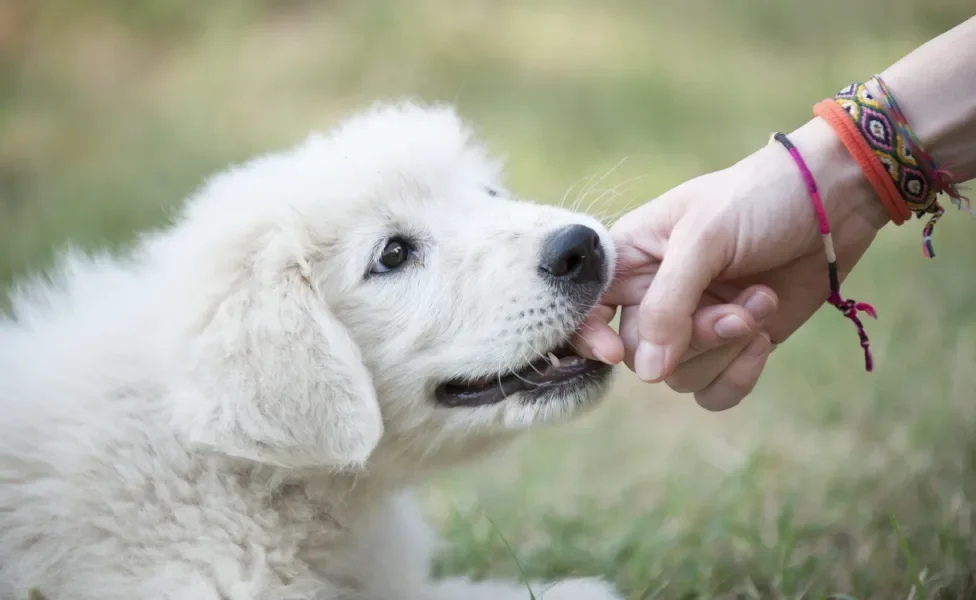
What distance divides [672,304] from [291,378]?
95cm

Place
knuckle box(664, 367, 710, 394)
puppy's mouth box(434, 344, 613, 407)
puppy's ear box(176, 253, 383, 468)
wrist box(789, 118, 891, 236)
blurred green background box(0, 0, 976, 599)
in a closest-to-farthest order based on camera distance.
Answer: puppy's ear box(176, 253, 383, 468) → puppy's mouth box(434, 344, 613, 407) → wrist box(789, 118, 891, 236) → knuckle box(664, 367, 710, 394) → blurred green background box(0, 0, 976, 599)

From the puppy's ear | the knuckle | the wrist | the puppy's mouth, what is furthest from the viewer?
the knuckle

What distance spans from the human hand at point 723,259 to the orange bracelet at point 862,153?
0.10ft

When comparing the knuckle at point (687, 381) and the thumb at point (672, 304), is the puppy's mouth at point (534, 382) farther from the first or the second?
the knuckle at point (687, 381)

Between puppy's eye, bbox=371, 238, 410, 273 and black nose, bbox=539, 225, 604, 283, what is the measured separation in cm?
41

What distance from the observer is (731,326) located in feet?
8.34

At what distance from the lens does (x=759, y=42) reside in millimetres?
9562

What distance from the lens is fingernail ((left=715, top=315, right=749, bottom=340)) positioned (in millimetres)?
2535

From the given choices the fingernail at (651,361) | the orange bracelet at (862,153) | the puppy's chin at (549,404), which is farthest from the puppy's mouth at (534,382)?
the orange bracelet at (862,153)

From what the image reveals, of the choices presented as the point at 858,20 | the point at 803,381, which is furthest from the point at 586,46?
the point at 803,381

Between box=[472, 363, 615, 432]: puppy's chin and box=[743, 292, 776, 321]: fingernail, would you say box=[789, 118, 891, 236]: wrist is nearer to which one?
box=[743, 292, 776, 321]: fingernail

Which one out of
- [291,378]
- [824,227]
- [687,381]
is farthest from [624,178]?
[291,378]

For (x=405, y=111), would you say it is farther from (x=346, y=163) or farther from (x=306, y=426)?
(x=306, y=426)

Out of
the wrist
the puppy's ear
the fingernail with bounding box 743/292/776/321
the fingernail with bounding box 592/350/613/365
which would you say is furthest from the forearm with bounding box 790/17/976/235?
the puppy's ear
